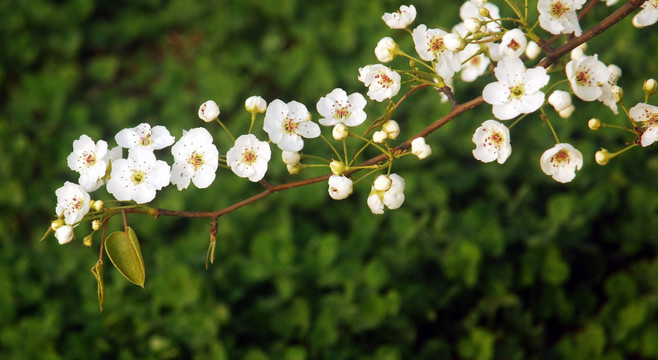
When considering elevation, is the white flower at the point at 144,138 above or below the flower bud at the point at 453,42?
above

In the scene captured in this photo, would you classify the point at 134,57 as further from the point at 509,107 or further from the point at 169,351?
the point at 509,107

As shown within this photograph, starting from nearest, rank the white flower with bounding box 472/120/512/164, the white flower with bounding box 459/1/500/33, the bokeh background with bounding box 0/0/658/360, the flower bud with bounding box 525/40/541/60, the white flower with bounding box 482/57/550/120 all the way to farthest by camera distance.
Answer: the white flower with bounding box 482/57/550/120 < the white flower with bounding box 472/120/512/164 < the white flower with bounding box 459/1/500/33 < the flower bud with bounding box 525/40/541/60 < the bokeh background with bounding box 0/0/658/360

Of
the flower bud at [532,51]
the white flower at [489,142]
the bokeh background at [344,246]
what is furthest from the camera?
the bokeh background at [344,246]

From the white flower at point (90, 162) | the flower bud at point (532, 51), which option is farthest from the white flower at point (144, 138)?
the flower bud at point (532, 51)

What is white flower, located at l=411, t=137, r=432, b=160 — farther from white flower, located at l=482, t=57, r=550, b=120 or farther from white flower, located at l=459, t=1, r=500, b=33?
white flower, located at l=459, t=1, r=500, b=33

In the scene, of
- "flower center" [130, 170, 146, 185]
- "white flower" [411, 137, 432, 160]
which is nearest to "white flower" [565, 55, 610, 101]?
"white flower" [411, 137, 432, 160]

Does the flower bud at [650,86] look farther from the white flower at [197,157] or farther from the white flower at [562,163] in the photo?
the white flower at [197,157]
